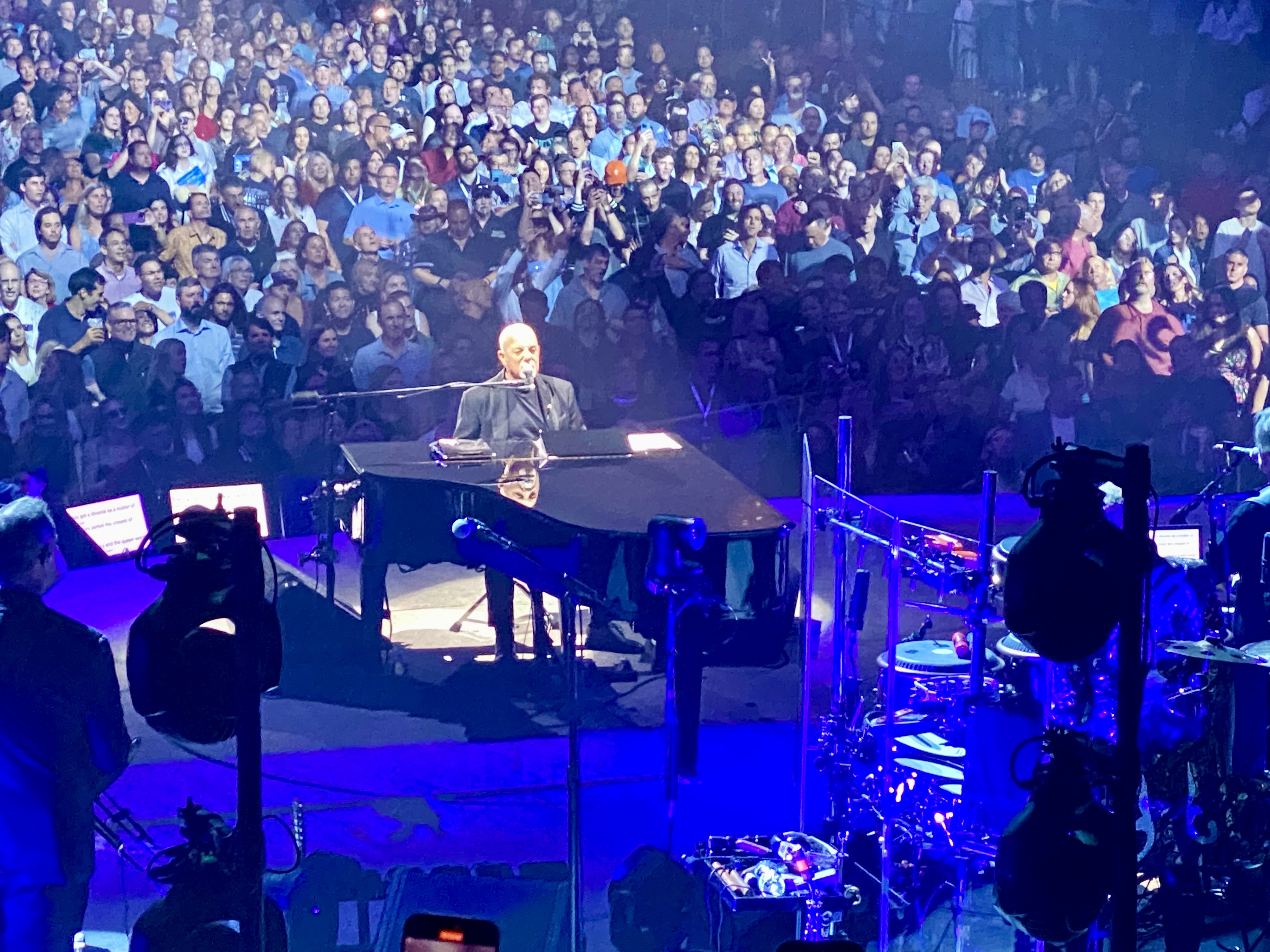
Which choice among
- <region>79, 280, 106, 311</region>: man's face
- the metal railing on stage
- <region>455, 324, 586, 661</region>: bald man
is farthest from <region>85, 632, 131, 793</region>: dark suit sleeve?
<region>79, 280, 106, 311</region>: man's face

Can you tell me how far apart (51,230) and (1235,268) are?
8496 mm

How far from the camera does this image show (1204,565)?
4.60 m

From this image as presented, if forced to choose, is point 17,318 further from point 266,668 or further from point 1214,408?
point 1214,408

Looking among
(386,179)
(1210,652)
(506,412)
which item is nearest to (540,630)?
(506,412)

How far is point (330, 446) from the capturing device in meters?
8.73

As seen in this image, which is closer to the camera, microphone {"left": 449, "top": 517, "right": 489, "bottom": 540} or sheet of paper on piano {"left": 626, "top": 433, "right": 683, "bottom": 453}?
microphone {"left": 449, "top": 517, "right": 489, "bottom": 540}

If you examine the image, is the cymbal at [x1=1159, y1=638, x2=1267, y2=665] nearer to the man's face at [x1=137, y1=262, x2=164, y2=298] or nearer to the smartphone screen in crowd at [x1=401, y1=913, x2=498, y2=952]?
the smartphone screen in crowd at [x1=401, y1=913, x2=498, y2=952]

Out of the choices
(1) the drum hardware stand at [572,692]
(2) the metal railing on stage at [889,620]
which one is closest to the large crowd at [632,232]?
(1) the drum hardware stand at [572,692]

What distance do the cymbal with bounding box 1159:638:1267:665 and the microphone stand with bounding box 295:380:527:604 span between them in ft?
12.9

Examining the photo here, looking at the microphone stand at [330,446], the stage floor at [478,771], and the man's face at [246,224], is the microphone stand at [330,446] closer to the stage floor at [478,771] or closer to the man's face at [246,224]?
the stage floor at [478,771]

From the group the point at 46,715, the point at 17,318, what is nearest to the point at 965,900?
the point at 46,715

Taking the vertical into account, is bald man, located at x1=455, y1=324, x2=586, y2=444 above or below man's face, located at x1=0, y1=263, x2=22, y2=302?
below

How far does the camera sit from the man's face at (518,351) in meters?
7.38

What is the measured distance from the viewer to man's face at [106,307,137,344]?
856 centimetres
